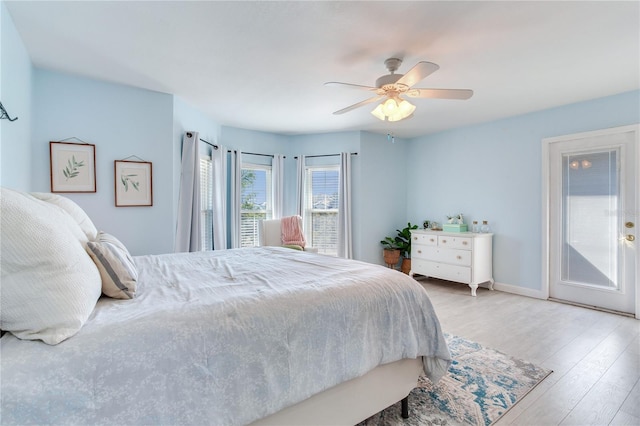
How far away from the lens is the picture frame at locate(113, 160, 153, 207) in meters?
3.17

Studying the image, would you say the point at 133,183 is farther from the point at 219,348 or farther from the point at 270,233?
the point at 219,348

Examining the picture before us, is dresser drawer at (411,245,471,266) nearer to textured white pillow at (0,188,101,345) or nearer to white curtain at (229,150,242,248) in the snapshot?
white curtain at (229,150,242,248)

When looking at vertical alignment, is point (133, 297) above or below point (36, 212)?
below

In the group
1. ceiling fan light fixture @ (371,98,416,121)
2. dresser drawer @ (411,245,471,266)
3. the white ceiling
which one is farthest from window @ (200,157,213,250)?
dresser drawer @ (411,245,471,266)

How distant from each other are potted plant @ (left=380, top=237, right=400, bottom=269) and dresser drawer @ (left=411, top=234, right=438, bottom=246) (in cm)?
34

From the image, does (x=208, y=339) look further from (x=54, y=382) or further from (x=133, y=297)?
(x=133, y=297)

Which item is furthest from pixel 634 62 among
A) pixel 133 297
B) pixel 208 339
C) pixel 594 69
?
pixel 133 297

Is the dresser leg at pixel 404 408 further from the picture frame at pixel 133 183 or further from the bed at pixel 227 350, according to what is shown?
the picture frame at pixel 133 183

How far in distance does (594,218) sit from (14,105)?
583 cm

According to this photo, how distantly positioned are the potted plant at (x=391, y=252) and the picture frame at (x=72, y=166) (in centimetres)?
417

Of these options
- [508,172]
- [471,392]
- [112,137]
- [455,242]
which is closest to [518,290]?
[455,242]

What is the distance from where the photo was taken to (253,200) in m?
5.12

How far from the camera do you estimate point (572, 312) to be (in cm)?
343

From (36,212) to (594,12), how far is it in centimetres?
317
